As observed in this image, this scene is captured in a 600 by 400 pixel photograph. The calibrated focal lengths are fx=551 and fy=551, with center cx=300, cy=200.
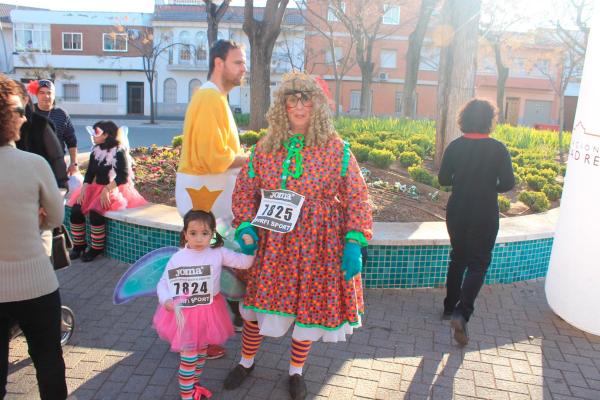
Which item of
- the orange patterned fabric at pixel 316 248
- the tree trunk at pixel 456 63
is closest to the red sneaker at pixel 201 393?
the orange patterned fabric at pixel 316 248

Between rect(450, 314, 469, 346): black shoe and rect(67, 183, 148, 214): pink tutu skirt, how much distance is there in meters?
3.52

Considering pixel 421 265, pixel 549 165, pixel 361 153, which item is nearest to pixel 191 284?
pixel 421 265

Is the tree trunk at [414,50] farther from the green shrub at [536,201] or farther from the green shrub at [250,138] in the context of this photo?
the green shrub at [536,201]

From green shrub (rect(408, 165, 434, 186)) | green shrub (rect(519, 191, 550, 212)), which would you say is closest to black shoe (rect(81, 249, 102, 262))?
green shrub (rect(408, 165, 434, 186))

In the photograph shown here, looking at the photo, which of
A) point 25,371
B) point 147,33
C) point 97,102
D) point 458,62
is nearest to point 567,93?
point 147,33

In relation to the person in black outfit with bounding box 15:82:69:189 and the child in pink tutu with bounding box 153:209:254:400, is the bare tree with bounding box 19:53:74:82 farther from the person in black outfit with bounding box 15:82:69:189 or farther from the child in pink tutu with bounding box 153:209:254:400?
the child in pink tutu with bounding box 153:209:254:400

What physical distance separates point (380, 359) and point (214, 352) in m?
1.14

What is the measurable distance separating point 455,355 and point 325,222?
1.56m

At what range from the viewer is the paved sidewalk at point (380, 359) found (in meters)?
3.39

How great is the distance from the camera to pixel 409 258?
5016 millimetres

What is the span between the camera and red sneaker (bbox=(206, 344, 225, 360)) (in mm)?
3732

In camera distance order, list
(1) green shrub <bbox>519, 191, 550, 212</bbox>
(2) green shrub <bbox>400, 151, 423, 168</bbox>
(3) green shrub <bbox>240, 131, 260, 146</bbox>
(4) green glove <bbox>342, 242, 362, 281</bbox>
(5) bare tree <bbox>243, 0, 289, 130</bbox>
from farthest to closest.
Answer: (5) bare tree <bbox>243, 0, 289, 130</bbox> < (3) green shrub <bbox>240, 131, 260, 146</bbox> < (2) green shrub <bbox>400, 151, 423, 168</bbox> < (1) green shrub <bbox>519, 191, 550, 212</bbox> < (4) green glove <bbox>342, 242, 362, 281</bbox>

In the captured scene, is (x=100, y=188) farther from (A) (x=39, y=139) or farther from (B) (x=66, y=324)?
(B) (x=66, y=324)

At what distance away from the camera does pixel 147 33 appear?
132 ft
